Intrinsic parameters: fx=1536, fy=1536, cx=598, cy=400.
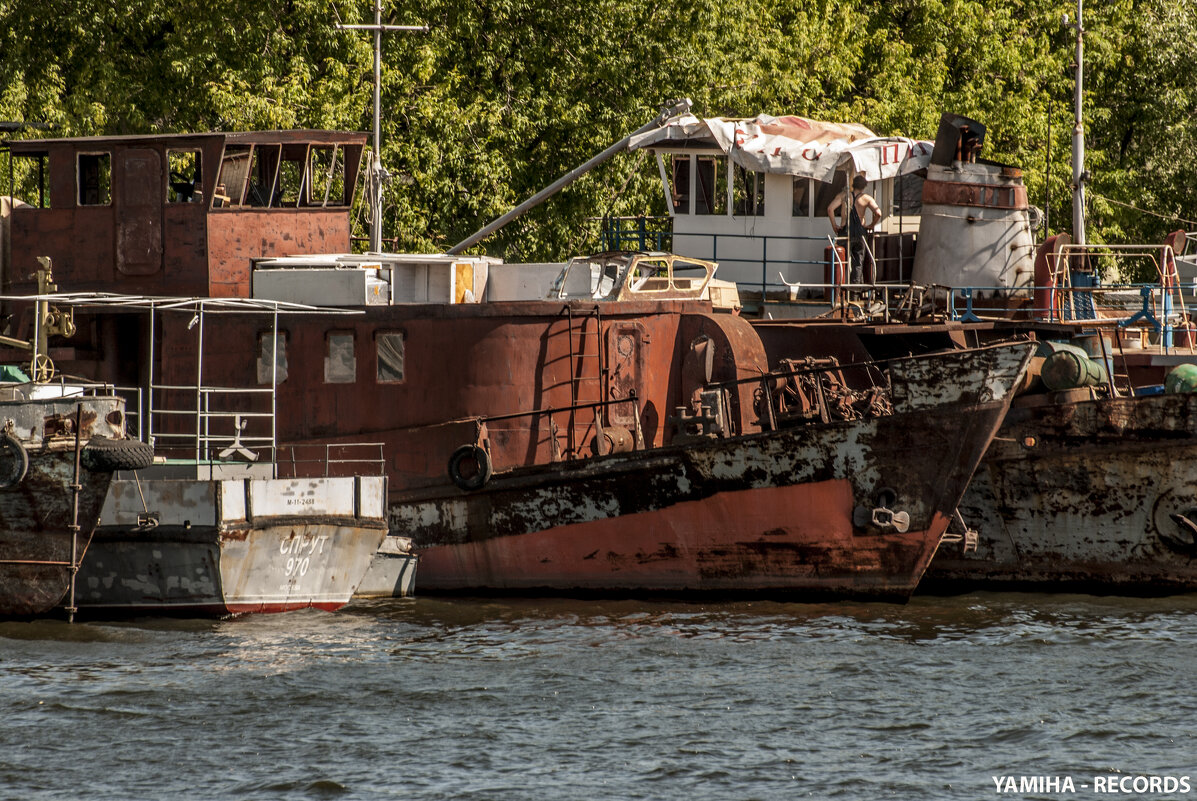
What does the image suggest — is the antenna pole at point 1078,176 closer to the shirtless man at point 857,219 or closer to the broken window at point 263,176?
the shirtless man at point 857,219

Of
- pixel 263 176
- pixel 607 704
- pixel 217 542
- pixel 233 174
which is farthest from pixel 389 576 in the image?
pixel 263 176

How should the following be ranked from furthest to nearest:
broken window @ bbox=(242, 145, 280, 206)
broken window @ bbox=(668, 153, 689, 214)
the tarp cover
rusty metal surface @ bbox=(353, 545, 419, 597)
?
broken window @ bbox=(668, 153, 689, 214) → the tarp cover → broken window @ bbox=(242, 145, 280, 206) → rusty metal surface @ bbox=(353, 545, 419, 597)

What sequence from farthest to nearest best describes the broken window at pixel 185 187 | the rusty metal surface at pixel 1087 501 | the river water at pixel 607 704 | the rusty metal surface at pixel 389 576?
the broken window at pixel 185 187, the rusty metal surface at pixel 389 576, the rusty metal surface at pixel 1087 501, the river water at pixel 607 704

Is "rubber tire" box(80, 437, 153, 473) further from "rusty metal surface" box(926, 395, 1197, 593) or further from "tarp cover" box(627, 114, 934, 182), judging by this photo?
"tarp cover" box(627, 114, 934, 182)

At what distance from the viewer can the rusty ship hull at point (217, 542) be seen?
15.3m

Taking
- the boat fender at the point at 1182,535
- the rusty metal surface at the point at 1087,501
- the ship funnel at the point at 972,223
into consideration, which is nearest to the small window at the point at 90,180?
the ship funnel at the point at 972,223

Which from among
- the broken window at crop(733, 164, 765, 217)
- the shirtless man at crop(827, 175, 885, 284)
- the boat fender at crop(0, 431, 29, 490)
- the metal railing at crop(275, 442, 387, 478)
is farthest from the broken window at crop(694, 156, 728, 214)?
the boat fender at crop(0, 431, 29, 490)

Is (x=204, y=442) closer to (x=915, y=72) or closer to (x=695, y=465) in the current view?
(x=695, y=465)

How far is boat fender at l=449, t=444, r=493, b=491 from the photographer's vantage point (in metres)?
16.5

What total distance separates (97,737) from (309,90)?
63.2ft

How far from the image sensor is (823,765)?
11.4 m

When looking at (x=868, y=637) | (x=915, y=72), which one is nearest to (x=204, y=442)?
(x=868, y=637)

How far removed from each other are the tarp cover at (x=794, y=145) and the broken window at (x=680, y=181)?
69 centimetres

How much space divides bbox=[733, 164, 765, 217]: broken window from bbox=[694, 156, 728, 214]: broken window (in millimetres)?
184
